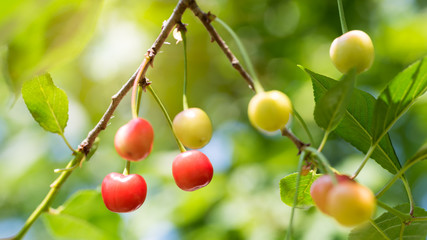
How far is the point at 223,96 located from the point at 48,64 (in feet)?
7.70

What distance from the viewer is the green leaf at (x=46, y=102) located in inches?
37.8

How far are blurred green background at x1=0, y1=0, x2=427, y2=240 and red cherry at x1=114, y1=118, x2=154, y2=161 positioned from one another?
2.57 feet

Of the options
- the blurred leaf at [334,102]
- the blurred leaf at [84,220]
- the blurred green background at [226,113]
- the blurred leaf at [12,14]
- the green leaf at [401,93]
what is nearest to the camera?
the blurred leaf at [12,14]

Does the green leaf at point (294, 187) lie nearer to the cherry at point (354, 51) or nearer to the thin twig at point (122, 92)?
the cherry at point (354, 51)

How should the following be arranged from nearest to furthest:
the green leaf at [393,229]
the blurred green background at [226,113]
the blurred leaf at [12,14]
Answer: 1. the blurred leaf at [12,14]
2. the green leaf at [393,229]
3. the blurred green background at [226,113]

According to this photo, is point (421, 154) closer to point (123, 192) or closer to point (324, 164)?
point (324, 164)

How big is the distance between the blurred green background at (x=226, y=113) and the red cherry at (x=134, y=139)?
784 mm

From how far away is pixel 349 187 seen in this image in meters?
0.63

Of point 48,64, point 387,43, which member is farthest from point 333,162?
point 48,64

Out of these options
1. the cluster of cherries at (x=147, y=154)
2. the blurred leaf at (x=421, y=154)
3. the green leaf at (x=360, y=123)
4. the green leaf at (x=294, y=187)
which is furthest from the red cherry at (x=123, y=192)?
the blurred leaf at (x=421, y=154)

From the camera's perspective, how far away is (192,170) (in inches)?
36.0

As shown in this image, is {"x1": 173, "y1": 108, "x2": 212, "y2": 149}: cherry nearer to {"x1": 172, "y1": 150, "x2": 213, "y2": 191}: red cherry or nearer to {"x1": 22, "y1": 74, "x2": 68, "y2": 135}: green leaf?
{"x1": 172, "y1": 150, "x2": 213, "y2": 191}: red cherry

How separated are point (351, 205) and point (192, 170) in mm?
368

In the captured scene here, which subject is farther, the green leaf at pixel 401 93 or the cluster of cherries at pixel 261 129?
the green leaf at pixel 401 93
